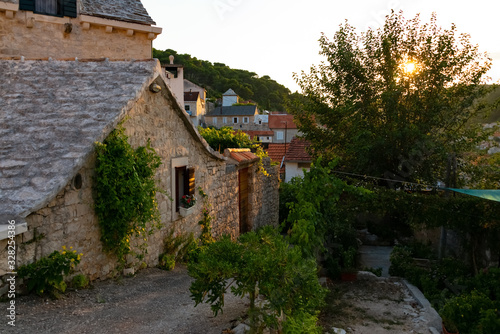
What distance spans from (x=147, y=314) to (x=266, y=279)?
163 cm

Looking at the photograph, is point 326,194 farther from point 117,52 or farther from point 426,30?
point 426,30

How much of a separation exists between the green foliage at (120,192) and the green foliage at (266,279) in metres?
1.75

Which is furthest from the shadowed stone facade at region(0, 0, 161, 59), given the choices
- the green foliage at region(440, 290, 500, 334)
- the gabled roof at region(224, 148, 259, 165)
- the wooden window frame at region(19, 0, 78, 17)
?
the green foliage at region(440, 290, 500, 334)

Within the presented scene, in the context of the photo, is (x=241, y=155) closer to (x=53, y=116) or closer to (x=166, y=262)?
(x=166, y=262)

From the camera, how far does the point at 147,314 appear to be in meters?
4.26

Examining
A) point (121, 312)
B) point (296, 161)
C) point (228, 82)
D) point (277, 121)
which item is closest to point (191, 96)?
point (277, 121)

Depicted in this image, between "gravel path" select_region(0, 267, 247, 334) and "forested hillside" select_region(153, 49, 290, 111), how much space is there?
72975mm

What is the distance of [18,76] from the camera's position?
19.4 feet

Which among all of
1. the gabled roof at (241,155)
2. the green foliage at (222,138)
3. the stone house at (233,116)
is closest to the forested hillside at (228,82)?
the stone house at (233,116)

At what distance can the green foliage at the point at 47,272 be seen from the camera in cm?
401

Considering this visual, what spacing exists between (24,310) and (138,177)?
2.03 m

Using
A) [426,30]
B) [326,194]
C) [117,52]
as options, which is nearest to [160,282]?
[326,194]

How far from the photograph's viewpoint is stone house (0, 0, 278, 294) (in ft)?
13.5

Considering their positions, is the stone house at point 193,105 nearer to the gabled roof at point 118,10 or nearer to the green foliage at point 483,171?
the gabled roof at point 118,10
